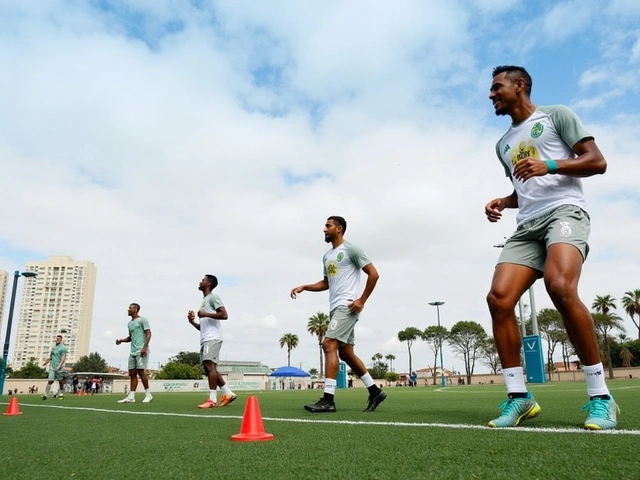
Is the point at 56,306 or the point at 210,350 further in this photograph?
the point at 56,306

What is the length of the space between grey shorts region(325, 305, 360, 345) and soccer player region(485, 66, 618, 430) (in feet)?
7.51

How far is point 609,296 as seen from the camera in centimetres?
5541

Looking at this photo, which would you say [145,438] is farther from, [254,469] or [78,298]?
[78,298]

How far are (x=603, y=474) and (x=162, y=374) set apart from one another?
7169 centimetres

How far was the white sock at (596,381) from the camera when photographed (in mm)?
2984

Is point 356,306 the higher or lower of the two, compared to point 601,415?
higher

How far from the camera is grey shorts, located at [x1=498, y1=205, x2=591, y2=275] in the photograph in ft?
10.4

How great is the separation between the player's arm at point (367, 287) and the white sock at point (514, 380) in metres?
2.31

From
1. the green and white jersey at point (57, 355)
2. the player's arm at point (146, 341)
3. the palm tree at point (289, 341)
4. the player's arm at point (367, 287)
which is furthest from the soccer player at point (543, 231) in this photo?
the palm tree at point (289, 341)

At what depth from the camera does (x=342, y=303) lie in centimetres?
569

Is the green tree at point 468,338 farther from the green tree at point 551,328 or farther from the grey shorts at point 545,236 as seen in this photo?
the grey shorts at point 545,236

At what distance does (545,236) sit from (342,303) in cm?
278

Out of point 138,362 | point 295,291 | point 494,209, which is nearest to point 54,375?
point 138,362

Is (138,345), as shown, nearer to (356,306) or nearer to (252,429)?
(356,306)
